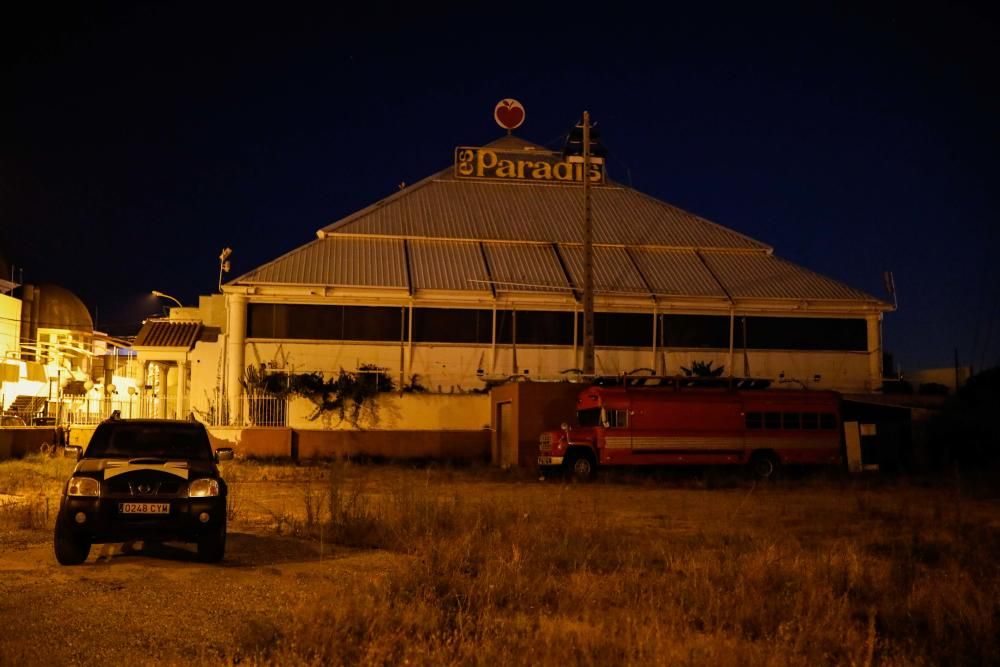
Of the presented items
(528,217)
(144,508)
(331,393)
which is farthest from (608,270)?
(144,508)

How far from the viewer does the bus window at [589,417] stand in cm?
2788

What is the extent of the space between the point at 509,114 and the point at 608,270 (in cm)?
1138

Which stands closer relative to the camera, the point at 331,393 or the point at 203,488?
the point at 203,488

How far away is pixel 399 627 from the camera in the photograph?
316 inches

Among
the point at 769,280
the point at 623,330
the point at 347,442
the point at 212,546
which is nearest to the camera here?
the point at 212,546

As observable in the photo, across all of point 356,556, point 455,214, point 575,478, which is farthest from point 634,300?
point 356,556

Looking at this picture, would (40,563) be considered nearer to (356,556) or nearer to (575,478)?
(356,556)

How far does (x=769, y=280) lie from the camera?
42.2 metres

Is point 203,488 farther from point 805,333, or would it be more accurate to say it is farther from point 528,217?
point 528,217

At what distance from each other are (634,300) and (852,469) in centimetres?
1177

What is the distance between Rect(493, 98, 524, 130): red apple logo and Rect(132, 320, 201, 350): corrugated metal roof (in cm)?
1766

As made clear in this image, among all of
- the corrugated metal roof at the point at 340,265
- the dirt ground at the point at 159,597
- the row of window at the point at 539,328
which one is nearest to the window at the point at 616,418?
the row of window at the point at 539,328

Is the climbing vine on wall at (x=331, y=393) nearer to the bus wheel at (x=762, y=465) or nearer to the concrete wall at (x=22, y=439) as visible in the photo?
the concrete wall at (x=22, y=439)

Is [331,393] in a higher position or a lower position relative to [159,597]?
higher
